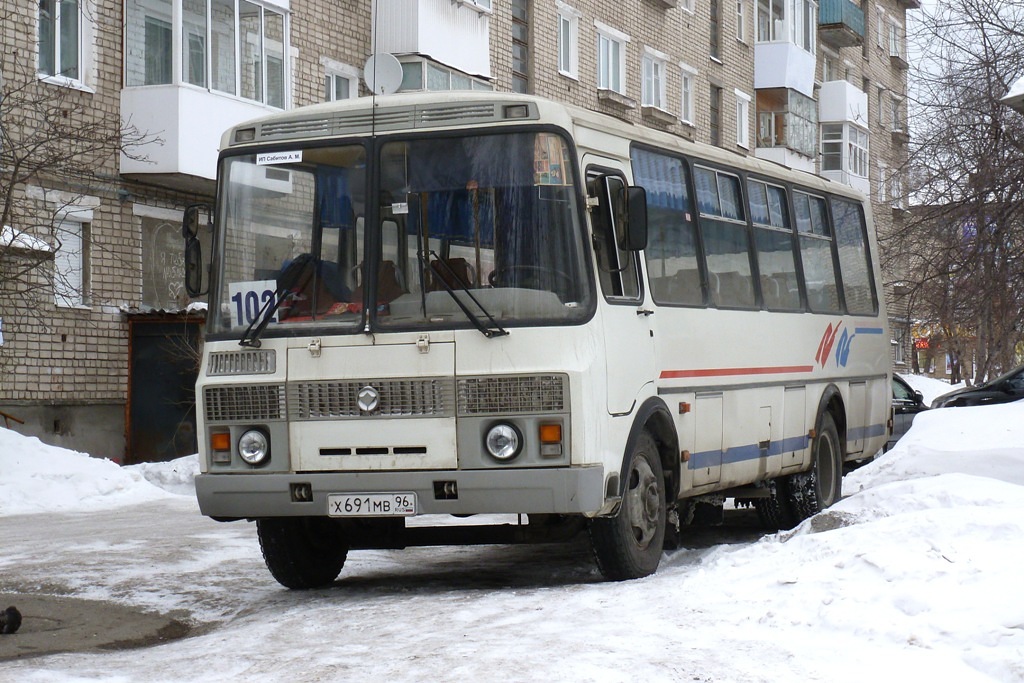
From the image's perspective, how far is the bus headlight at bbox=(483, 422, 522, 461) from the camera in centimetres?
886

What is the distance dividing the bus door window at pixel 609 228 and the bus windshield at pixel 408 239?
0.26 meters

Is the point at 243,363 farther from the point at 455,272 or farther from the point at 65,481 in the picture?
the point at 65,481

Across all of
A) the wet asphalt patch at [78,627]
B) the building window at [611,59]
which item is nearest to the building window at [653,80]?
the building window at [611,59]

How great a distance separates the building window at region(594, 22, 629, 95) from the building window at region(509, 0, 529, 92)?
3.07 meters

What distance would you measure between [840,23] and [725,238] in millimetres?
39751

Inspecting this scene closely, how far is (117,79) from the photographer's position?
2270cm

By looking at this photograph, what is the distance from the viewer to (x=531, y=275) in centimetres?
900

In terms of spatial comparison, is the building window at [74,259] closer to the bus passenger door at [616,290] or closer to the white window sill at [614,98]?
the bus passenger door at [616,290]

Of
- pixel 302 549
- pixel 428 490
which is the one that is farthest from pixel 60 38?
pixel 428 490

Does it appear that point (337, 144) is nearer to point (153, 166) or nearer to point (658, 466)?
point (658, 466)

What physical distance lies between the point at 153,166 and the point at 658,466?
1394cm

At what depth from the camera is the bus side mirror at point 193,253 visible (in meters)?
9.56

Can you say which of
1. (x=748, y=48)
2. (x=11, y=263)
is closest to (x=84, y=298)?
(x=11, y=263)

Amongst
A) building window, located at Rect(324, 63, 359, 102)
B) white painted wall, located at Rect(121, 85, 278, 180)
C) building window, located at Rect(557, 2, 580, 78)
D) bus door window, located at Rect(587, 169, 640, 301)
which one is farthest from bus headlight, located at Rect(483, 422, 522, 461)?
building window, located at Rect(557, 2, 580, 78)
